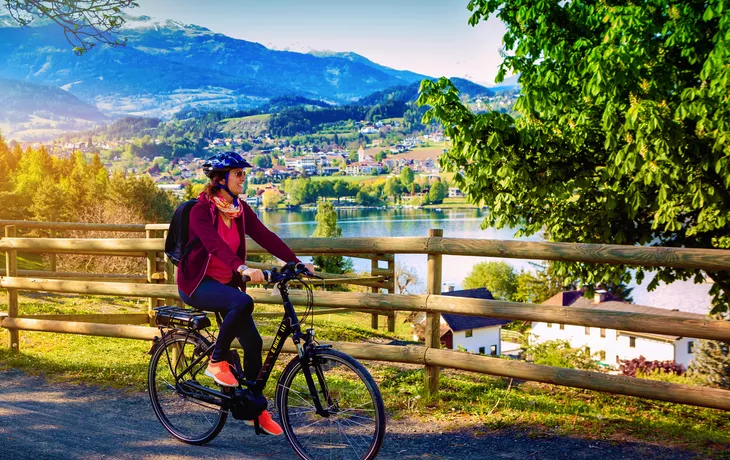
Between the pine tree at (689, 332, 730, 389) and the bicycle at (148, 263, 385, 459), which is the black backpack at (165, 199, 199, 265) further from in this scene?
the pine tree at (689, 332, 730, 389)

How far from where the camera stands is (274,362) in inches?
199

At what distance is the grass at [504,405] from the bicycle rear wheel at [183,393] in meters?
1.33

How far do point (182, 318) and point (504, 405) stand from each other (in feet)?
9.80

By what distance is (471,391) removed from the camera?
6.90 meters

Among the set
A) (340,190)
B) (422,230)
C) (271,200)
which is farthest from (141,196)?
(422,230)

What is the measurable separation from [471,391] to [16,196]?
194 feet

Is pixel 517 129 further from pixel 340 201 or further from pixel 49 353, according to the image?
pixel 340 201

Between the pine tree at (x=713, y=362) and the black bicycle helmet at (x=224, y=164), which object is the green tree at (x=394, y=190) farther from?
the black bicycle helmet at (x=224, y=164)

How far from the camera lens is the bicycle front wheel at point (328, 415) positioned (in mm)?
4742

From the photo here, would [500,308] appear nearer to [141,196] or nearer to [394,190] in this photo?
[141,196]

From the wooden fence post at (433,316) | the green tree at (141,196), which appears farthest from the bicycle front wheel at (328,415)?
the green tree at (141,196)

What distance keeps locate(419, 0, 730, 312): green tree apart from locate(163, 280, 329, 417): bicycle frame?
5.93 m

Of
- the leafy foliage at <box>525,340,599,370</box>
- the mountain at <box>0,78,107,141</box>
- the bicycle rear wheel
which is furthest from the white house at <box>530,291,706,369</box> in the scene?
the mountain at <box>0,78,107,141</box>

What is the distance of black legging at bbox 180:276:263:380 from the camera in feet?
16.2
